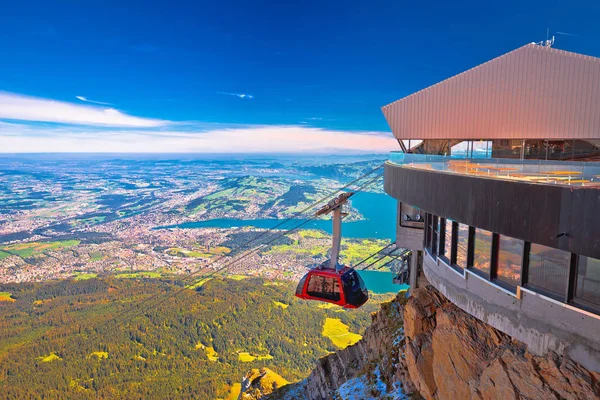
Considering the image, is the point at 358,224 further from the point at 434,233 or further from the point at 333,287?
the point at 434,233

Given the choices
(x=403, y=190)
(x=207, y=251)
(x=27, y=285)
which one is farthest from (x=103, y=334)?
(x=403, y=190)

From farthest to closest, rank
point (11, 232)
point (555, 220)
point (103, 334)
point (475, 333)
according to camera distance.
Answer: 1. point (11, 232)
2. point (103, 334)
3. point (475, 333)
4. point (555, 220)

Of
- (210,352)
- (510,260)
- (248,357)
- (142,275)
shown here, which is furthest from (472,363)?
(142,275)

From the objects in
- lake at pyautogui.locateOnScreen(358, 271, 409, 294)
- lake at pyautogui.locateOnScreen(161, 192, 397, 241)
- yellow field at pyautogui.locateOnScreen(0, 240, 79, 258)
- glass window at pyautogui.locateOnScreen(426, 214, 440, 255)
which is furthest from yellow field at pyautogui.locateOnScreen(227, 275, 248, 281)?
glass window at pyautogui.locateOnScreen(426, 214, 440, 255)

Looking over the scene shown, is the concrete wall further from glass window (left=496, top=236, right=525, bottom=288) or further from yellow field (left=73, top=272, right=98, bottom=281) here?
yellow field (left=73, top=272, right=98, bottom=281)

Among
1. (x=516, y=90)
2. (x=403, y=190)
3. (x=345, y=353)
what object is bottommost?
(x=345, y=353)

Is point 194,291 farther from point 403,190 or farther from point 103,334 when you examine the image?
point 403,190
